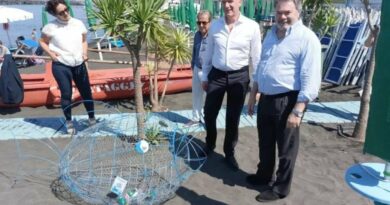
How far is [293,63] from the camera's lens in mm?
3328

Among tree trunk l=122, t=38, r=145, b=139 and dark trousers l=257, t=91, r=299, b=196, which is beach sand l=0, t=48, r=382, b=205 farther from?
tree trunk l=122, t=38, r=145, b=139

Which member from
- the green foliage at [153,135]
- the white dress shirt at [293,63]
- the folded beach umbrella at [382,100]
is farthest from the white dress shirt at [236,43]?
the folded beach umbrella at [382,100]

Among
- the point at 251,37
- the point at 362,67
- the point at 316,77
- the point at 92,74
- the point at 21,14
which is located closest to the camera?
the point at 316,77

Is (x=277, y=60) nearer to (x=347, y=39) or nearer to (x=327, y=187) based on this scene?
(x=327, y=187)

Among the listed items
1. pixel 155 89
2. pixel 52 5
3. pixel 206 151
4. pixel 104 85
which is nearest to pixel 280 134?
pixel 206 151

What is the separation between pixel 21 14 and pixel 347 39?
37.7 feet

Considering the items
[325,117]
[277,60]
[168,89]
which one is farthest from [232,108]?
[168,89]

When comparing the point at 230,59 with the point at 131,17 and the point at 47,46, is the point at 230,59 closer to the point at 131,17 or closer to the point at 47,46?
the point at 131,17

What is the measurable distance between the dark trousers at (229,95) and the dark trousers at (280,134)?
53 cm

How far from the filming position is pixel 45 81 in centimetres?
717

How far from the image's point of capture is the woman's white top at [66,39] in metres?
5.21

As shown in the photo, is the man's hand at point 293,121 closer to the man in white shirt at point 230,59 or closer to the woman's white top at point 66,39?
the man in white shirt at point 230,59

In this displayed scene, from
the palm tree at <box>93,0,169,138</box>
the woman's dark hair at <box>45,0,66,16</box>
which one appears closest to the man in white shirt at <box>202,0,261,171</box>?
the palm tree at <box>93,0,169,138</box>

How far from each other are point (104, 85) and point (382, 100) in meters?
5.78
